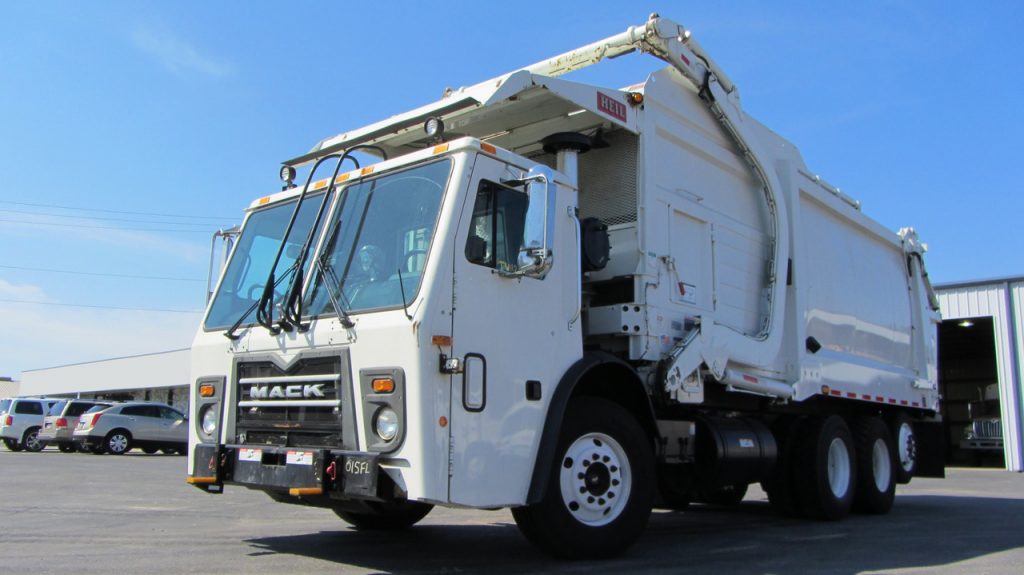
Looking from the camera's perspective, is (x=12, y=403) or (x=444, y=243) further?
(x=12, y=403)

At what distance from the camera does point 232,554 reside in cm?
631

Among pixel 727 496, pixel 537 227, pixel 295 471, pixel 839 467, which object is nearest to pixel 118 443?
pixel 727 496

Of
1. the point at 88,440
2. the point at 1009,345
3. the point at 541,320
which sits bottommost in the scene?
the point at 88,440

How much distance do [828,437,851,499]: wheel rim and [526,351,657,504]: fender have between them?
3.65 meters

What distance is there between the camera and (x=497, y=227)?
5.54m

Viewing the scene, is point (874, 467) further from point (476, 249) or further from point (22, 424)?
point (22, 424)

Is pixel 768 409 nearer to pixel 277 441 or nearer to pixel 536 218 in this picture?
pixel 536 218

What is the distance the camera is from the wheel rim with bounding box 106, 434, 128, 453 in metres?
24.0

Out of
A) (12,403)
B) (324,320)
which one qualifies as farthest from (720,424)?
(12,403)

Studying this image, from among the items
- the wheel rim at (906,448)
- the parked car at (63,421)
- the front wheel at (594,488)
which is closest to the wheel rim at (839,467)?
the wheel rim at (906,448)

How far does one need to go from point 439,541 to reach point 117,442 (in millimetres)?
20136

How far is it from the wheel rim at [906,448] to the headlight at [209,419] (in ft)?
27.1

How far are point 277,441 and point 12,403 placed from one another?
84.2 feet

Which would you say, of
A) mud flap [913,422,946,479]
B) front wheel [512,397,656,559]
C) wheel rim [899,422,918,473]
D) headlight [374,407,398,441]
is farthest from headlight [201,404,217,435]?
mud flap [913,422,946,479]
